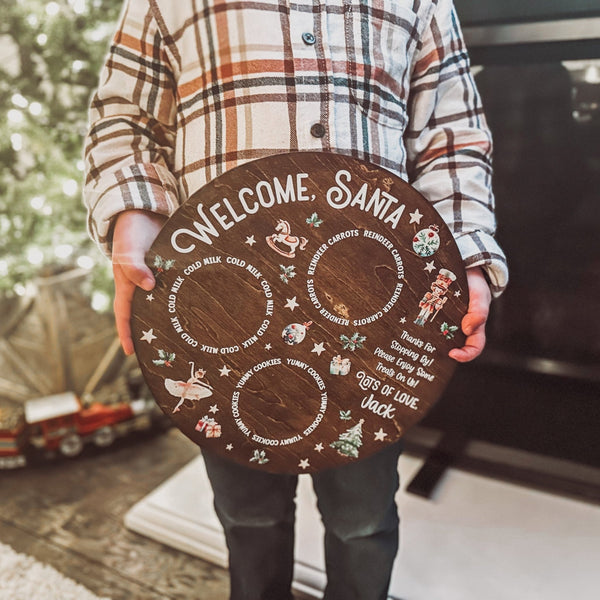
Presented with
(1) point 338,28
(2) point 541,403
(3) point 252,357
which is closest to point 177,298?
(3) point 252,357

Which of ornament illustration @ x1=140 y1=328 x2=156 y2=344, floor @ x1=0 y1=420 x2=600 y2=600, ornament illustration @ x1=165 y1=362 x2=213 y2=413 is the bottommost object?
floor @ x1=0 y1=420 x2=600 y2=600

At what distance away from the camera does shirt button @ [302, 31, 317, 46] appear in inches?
23.8

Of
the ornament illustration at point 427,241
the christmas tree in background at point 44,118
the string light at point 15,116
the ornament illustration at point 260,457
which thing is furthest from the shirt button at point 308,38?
the string light at point 15,116

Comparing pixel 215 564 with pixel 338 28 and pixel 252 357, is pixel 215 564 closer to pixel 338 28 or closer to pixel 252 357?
pixel 252 357

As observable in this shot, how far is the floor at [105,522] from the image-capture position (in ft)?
3.54

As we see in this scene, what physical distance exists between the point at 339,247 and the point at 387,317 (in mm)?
98

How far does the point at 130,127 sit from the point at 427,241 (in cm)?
37

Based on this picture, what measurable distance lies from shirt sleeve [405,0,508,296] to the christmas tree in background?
0.90 metres

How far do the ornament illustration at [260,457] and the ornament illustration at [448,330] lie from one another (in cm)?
25

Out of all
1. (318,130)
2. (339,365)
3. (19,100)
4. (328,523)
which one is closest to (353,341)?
(339,365)

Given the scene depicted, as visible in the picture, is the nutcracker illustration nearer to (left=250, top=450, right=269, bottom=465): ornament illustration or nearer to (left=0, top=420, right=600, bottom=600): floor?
(left=250, top=450, right=269, bottom=465): ornament illustration

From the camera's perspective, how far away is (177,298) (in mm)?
596

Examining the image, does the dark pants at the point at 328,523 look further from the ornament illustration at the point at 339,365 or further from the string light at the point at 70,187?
the string light at the point at 70,187

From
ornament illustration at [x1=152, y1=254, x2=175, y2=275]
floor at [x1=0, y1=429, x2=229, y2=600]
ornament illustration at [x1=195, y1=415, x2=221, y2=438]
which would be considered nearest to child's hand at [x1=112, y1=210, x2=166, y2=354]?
ornament illustration at [x1=152, y1=254, x2=175, y2=275]
